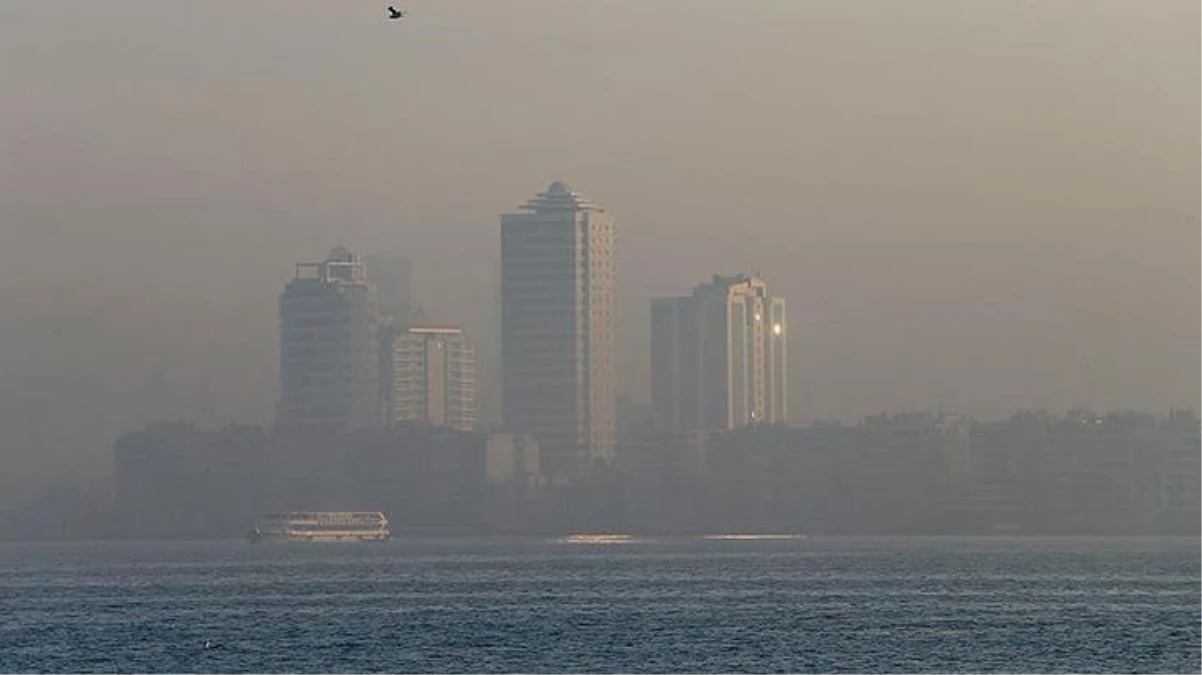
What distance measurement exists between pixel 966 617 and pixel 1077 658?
33.7 m

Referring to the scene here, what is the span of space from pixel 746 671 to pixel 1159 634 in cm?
3367

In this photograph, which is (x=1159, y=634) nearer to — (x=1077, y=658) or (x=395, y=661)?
(x=1077, y=658)

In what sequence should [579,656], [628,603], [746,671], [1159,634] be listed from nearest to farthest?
[746,671] < [579,656] < [1159,634] < [628,603]

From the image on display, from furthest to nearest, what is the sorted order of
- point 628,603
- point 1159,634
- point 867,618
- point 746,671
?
point 628,603
point 867,618
point 1159,634
point 746,671

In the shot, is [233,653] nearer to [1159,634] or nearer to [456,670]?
[456,670]

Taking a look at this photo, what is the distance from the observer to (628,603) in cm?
18875

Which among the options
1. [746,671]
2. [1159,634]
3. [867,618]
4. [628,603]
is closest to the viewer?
[746,671]

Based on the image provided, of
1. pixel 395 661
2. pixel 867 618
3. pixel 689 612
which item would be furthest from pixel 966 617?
pixel 395 661

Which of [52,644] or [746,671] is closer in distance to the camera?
[746,671]

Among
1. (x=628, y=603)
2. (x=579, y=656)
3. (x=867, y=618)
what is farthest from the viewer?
(x=628, y=603)

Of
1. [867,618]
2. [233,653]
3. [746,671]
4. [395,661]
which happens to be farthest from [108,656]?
[867,618]

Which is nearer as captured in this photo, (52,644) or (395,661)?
(395,661)

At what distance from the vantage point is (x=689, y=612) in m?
175

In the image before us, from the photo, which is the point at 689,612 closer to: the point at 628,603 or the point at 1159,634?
the point at 628,603
